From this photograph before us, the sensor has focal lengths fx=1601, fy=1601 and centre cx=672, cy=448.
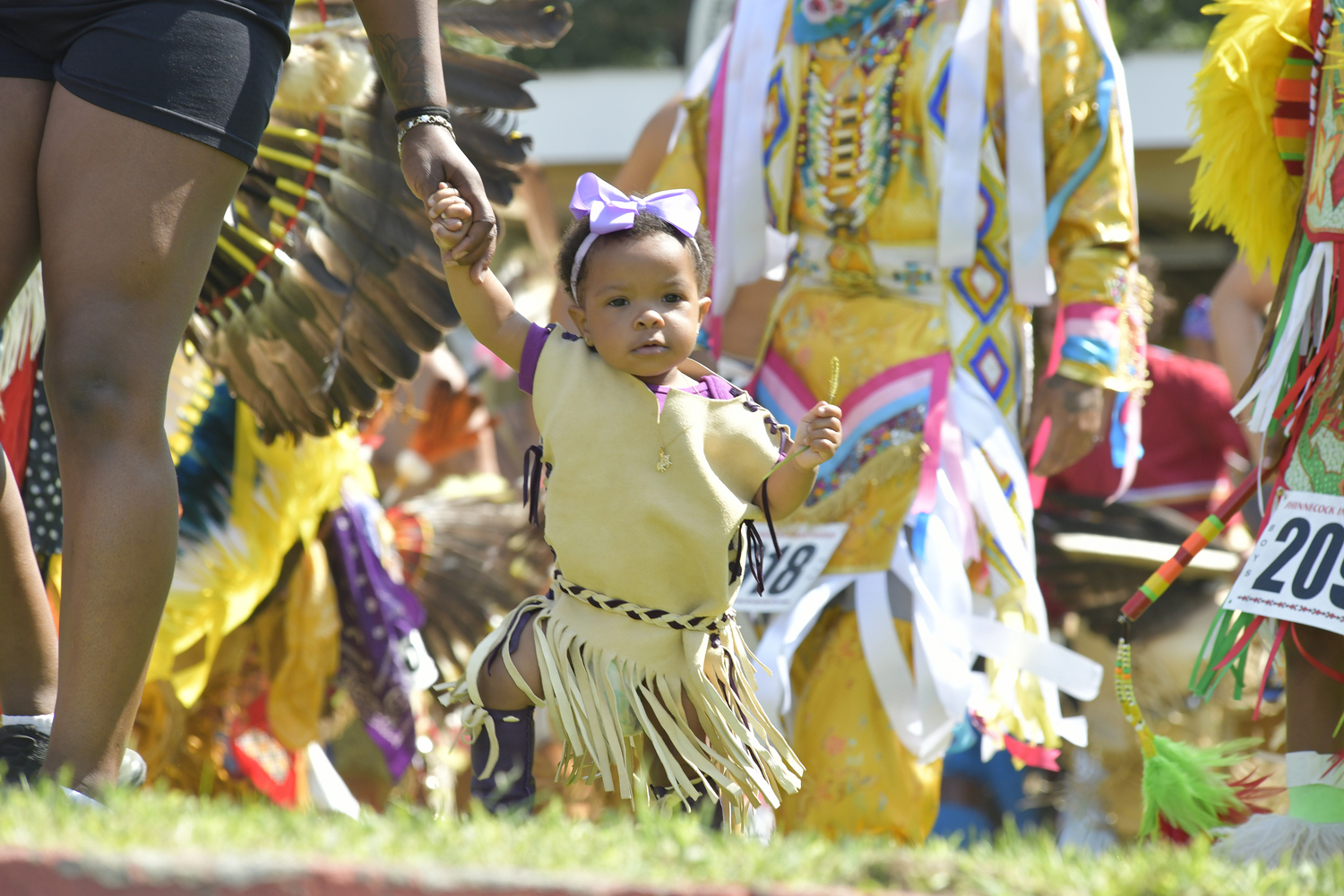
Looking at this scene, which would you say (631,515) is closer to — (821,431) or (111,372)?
(821,431)

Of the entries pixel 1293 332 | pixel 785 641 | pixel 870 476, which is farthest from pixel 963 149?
pixel 785 641

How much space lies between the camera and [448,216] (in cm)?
214

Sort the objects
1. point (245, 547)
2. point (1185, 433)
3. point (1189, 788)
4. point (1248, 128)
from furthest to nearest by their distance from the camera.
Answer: point (1185, 433), point (245, 547), point (1248, 128), point (1189, 788)

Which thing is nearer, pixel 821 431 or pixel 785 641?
pixel 821 431

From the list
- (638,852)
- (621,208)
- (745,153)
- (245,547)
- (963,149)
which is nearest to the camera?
(638,852)

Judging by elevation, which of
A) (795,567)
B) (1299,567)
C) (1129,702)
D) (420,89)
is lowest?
(1129,702)

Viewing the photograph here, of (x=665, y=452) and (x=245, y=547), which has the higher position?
(x=665, y=452)

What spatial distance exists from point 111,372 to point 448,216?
0.48 m

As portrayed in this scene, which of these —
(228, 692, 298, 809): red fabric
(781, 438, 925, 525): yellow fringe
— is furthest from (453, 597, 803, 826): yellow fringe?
(228, 692, 298, 809): red fabric

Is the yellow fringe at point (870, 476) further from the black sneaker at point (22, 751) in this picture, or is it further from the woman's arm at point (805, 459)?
the black sneaker at point (22, 751)

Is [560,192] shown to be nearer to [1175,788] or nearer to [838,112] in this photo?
[838,112]

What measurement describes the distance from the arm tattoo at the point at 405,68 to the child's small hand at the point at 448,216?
0.22 meters

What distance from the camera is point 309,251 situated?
3.21 m

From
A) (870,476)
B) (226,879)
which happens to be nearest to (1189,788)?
(870,476)
